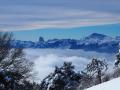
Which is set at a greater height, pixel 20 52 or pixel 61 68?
pixel 20 52

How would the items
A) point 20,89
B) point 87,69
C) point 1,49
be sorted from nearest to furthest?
point 20,89, point 1,49, point 87,69

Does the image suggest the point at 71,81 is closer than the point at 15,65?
No

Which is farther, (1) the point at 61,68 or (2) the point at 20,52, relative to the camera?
(1) the point at 61,68

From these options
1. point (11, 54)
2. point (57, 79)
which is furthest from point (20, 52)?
point (57, 79)

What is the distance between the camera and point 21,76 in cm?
4594

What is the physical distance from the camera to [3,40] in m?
48.9

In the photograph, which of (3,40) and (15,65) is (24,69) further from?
(3,40)

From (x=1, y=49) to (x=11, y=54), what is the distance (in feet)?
4.22

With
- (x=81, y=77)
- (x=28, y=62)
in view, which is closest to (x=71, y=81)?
(x=81, y=77)

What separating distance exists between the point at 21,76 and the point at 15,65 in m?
1.39

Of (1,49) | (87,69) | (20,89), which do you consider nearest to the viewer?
(20,89)

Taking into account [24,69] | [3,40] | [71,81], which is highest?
[3,40]

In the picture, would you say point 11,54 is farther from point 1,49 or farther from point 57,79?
point 57,79

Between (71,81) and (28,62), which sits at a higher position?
(28,62)
